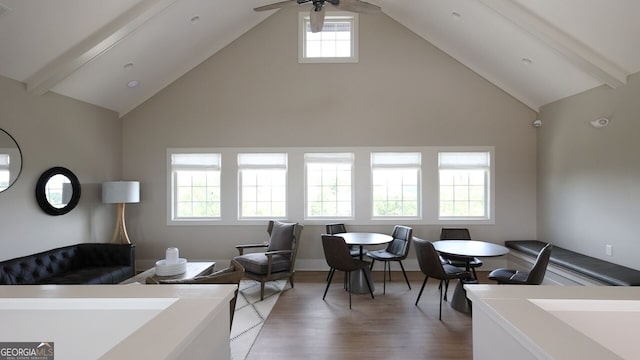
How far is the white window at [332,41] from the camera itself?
17.0 feet

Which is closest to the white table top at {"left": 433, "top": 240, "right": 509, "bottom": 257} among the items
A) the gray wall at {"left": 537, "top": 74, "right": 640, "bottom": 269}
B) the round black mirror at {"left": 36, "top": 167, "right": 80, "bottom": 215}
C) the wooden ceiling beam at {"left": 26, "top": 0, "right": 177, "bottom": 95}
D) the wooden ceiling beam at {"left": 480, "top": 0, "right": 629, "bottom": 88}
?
the gray wall at {"left": 537, "top": 74, "right": 640, "bottom": 269}

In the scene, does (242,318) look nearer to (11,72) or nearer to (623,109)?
(11,72)

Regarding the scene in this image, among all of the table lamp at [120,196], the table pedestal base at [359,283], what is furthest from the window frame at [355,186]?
the table pedestal base at [359,283]

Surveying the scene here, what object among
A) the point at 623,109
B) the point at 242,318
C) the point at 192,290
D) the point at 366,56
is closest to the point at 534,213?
the point at 623,109

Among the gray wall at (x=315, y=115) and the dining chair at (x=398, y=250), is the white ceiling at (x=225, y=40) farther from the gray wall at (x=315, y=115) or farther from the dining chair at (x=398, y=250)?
the dining chair at (x=398, y=250)

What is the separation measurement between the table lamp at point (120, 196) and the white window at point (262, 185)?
163 centimetres

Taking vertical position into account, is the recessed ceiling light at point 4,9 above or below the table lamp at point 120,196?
above

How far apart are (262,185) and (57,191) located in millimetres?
2815

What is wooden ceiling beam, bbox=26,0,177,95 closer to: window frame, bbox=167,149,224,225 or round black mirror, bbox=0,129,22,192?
round black mirror, bbox=0,129,22,192

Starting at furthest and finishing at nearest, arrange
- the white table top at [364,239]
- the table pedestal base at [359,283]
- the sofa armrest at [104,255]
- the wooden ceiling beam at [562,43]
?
the sofa armrest at [104,255], the table pedestal base at [359,283], the white table top at [364,239], the wooden ceiling beam at [562,43]

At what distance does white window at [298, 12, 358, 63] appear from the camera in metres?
5.17
